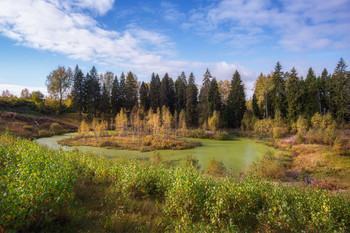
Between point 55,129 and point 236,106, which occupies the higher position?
point 236,106

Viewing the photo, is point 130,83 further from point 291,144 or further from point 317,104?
point 317,104

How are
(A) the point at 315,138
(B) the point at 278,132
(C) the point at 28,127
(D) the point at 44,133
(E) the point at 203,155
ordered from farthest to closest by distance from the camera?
(B) the point at 278,132 < (D) the point at 44,133 < (C) the point at 28,127 < (A) the point at 315,138 < (E) the point at 203,155

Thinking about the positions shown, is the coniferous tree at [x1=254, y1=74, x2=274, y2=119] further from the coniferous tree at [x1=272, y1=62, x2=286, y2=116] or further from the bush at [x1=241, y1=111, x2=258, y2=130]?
the bush at [x1=241, y1=111, x2=258, y2=130]

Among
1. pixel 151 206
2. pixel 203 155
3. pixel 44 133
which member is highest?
pixel 44 133

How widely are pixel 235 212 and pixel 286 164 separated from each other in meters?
12.7

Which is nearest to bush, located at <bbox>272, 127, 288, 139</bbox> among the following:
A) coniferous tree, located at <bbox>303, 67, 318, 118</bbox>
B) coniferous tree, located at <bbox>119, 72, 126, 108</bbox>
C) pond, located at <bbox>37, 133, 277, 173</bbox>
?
coniferous tree, located at <bbox>303, 67, 318, 118</bbox>

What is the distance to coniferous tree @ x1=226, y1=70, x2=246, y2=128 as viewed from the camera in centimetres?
3766

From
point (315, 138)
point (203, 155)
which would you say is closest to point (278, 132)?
point (315, 138)

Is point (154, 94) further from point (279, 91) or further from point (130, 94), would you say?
point (279, 91)

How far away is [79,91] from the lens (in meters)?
40.1

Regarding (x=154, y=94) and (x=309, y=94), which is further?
(x=154, y=94)

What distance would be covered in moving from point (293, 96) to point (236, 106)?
10121 millimetres

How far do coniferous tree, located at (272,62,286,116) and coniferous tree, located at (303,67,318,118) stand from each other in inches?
129

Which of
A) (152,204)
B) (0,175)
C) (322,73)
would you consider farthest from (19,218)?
(322,73)
